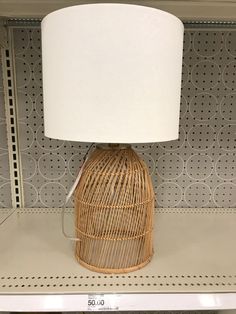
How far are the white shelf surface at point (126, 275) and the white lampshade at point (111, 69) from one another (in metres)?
0.28

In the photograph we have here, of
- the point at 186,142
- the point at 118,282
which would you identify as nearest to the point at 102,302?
the point at 118,282

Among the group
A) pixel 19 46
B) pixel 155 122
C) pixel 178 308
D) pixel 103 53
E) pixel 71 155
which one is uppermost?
pixel 19 46

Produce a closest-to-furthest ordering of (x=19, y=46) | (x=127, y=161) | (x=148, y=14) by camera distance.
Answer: (x=148, y=14), (x=127, y=161), (x=19, y=46)

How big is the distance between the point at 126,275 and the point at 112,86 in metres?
0.37

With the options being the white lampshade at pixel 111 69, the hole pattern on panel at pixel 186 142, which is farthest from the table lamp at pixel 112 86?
the hole pattern on panel at pixel 186 142

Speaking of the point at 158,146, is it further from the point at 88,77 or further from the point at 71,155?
the point at 88,77

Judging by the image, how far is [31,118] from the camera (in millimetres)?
831

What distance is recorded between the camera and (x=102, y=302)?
0.48 metres

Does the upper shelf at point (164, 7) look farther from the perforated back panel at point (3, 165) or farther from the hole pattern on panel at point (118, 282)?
the hole pattern on panel at point (118, 282)

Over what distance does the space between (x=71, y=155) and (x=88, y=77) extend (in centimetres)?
44

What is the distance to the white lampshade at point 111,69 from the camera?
43 centimetres

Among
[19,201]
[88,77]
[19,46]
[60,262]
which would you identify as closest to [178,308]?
[60,262]

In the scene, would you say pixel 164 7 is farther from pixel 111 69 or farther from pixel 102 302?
pixel 102 302

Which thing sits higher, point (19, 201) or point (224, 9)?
point (224, 9)
